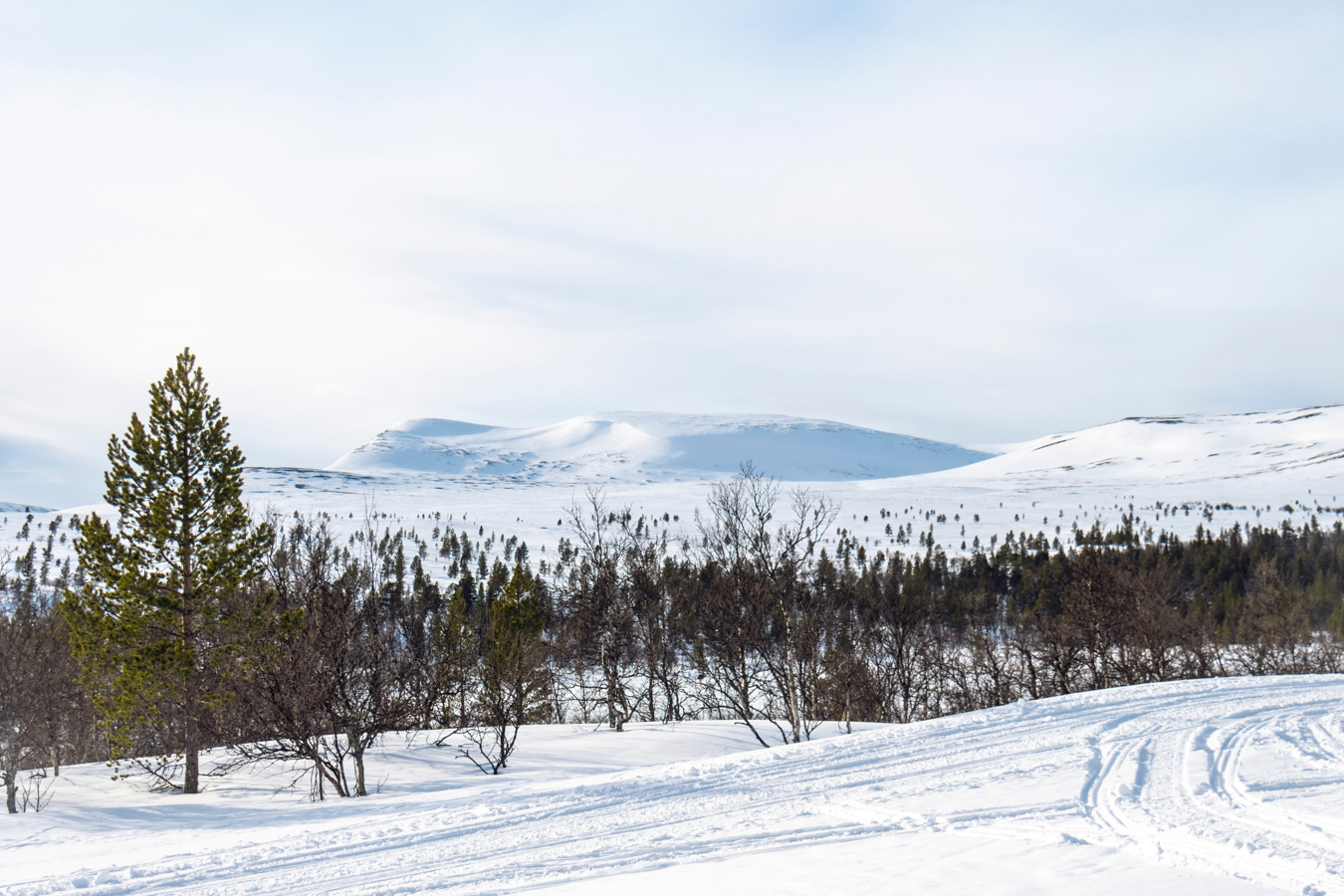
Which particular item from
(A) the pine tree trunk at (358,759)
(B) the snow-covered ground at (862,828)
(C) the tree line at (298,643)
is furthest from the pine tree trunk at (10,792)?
(A) the pine tree trunk at (358,759)

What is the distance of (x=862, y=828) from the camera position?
346 inches

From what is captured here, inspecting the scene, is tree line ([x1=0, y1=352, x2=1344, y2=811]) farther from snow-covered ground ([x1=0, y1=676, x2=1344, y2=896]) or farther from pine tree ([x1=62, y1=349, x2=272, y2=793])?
snow-covered ground ([x1=0, y1=676, x2=1344, y2=896])

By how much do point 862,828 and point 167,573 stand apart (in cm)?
2124

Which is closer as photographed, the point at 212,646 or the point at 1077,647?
the point at 212,646

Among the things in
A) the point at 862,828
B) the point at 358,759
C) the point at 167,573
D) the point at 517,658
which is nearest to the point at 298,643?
the point at 358,759

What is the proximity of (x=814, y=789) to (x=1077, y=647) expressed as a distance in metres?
31.9

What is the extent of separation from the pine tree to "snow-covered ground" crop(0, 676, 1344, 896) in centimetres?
555

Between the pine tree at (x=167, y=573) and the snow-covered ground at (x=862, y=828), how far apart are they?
5552mm

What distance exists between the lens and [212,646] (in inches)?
875

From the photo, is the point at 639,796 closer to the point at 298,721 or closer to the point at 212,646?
the point at 298,721

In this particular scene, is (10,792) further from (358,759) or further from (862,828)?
(862,828)

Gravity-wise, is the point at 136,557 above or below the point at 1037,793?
above

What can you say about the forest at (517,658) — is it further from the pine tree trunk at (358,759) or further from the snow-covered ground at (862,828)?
the snow-covered ground at (862,828)

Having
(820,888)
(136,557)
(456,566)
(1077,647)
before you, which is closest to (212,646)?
(136,557)
